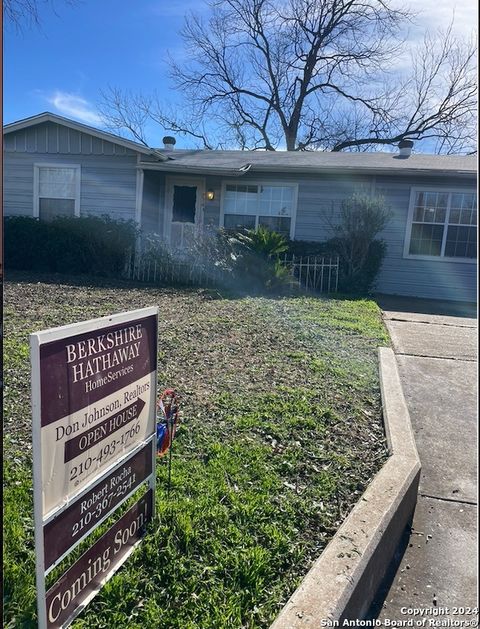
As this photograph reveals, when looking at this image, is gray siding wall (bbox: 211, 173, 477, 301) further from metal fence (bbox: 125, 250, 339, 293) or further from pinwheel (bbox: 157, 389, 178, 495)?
pinwheel (bbox: 157, 389, 178, 495)

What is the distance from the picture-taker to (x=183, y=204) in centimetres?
1573

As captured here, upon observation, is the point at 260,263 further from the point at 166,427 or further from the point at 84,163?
the point at 166,427

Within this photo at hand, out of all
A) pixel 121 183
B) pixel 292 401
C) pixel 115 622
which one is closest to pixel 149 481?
pixel 115 622

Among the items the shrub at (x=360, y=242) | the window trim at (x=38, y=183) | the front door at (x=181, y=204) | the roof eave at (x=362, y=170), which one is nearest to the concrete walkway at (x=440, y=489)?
the shrub at (x=360, y=242)

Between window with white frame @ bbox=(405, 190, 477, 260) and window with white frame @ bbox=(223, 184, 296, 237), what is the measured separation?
352cm

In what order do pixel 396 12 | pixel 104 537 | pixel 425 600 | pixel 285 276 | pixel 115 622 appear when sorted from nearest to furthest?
pixel 115 622 → pixel 104 537 → pixel 425 600 → pixel 285 276 → pixel 396 12

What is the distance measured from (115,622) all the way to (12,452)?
66.9 inches

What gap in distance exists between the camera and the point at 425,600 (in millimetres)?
2555

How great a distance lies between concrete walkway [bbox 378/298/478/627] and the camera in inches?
101

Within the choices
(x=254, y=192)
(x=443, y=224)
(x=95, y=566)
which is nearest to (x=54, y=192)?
(x=254, y=192)

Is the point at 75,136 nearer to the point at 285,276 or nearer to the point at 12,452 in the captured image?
the point at 285,276

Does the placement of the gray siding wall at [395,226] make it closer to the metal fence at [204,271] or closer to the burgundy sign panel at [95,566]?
the metal fence at [204,271]

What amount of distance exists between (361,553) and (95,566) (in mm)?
1270

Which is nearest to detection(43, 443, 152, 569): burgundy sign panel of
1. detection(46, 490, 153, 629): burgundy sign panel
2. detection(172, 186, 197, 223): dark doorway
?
detection(46, 490, 153, 629): burgundy sign panel
